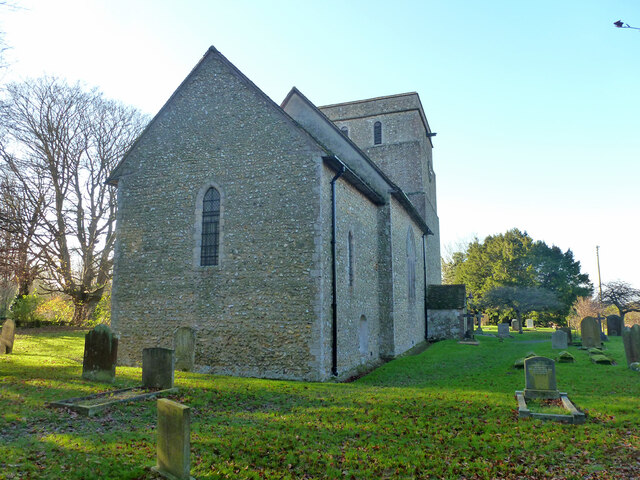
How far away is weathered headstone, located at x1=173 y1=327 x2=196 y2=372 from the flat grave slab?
113 inches

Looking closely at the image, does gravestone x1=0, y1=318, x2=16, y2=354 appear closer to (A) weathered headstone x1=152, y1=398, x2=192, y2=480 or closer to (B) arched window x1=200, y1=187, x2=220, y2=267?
(B) arched window x1=200, y1=187, x2=220, y2=267

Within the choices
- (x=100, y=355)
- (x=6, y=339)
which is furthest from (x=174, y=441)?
(x=6, y=339)

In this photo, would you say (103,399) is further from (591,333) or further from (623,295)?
(623,295)

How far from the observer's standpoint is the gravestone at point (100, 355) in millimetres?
10461

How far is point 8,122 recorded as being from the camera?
76.9 feet

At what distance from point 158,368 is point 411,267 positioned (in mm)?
16144

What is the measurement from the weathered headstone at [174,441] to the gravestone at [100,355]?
5.86 metres

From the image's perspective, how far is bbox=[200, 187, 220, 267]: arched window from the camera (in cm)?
1395

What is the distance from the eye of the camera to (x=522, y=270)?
41.2 metres

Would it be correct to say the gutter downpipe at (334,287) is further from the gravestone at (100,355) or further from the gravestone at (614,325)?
the gravestone at (614,325)

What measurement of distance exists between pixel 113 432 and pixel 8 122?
76.2 feet

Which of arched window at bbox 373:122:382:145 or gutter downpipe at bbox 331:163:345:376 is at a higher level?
arched window at bbox 373:122:382:145

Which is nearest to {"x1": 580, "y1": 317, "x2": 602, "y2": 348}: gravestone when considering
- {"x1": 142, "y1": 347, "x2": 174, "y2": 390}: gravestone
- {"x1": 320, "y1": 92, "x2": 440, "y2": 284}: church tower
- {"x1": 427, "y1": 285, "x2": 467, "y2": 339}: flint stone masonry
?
{"x1": 427, "y1": 285, "x2": 467, "y2": 339}: flint stone masonry

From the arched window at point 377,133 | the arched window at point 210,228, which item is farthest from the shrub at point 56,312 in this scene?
the arched window at point 377,133
